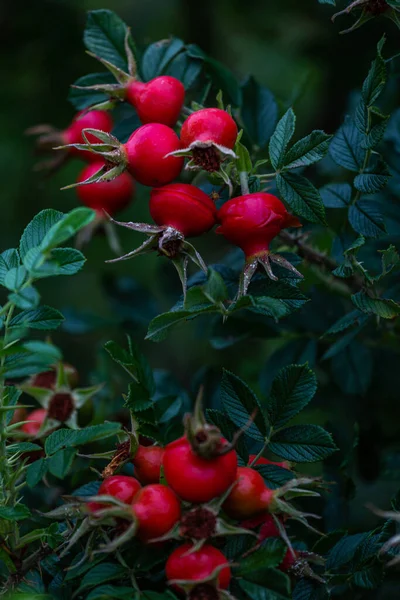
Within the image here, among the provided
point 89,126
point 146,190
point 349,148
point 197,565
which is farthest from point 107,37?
point 197,565

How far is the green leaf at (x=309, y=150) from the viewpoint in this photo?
124 cm

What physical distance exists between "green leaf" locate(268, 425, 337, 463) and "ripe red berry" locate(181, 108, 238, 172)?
1.54 ft

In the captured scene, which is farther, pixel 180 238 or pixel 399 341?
pixel 399 341

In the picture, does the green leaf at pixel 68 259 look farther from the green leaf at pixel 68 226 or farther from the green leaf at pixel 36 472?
the green leaf at pixel 36 472

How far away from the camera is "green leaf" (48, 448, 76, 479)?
107 centimetres

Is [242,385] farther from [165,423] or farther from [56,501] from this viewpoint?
[56,501]

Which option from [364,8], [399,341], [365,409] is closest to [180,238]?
[364,8]

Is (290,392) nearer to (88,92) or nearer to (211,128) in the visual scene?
(211,128)

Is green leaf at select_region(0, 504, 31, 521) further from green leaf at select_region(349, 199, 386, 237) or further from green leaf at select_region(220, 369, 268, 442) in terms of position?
green leaf at select_region(349, 199, 386, 237)

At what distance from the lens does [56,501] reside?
1.62 metres

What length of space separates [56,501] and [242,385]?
0.66m

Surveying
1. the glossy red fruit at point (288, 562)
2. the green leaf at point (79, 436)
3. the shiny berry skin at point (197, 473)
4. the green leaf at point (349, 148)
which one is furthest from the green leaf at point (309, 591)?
the green leaf at point (349, 148)

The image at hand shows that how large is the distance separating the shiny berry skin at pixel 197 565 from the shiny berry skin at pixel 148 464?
18 cm

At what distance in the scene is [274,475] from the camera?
118cm
